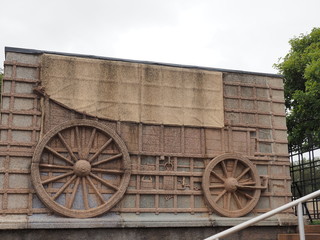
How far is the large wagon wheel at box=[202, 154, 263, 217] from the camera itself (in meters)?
9.70

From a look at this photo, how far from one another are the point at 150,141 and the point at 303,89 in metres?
9.38

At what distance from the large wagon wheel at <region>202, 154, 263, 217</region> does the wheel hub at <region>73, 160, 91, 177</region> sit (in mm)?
2717

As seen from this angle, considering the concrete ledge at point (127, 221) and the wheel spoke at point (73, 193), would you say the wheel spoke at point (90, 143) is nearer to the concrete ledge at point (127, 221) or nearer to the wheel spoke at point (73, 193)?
the wheel spoke at point (73, 193)

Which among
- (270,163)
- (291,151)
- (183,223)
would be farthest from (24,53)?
(291,151)

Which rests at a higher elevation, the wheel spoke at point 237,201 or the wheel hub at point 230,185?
the wheel hub at point 230,185

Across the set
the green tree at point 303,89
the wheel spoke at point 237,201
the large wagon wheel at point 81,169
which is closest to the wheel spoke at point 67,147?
the large wagon wheel at point 81,169

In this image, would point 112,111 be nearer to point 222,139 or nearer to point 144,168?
point 144,168

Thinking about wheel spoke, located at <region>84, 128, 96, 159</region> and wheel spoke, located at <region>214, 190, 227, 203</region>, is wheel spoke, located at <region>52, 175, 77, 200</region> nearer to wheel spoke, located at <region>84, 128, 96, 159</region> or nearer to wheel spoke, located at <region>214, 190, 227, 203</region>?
wheel spoke, located at <region>84, 128, 96, 159</region>

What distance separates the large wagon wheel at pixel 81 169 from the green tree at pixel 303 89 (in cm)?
809

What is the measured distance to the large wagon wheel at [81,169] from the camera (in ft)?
28.5

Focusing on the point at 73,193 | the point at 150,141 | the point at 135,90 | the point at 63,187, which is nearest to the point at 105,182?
the point at 73,193

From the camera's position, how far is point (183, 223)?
9203mm

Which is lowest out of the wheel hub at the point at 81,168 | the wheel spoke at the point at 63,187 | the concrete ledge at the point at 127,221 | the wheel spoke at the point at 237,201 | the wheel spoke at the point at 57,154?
the concrete ledge at the point at 127,221

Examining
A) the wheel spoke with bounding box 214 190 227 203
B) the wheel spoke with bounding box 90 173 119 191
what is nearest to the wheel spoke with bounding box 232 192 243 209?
the wheel spoke with bounding box 214 190 227 203
